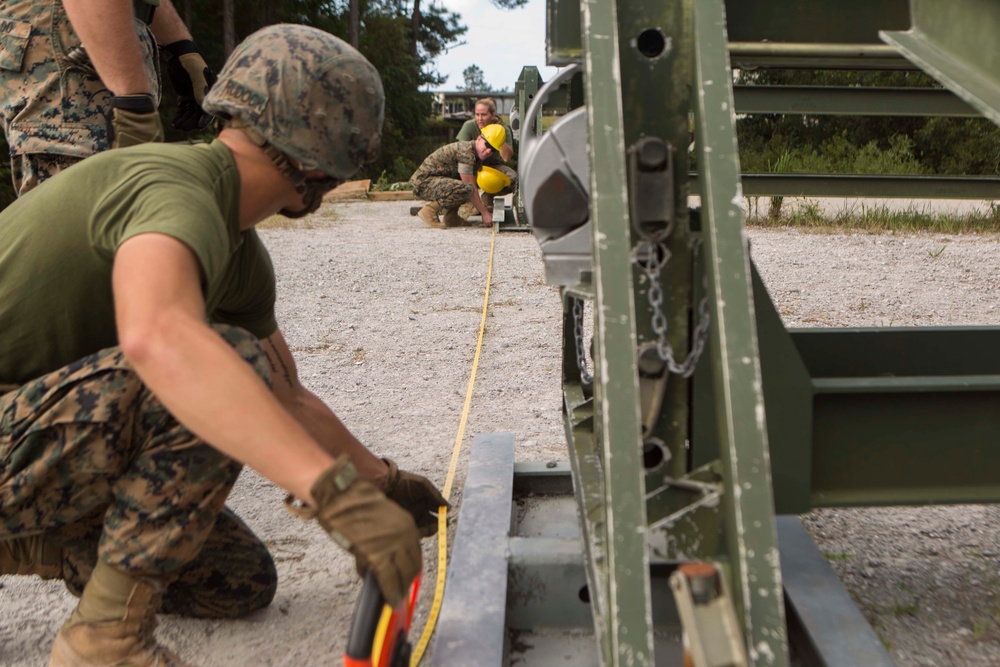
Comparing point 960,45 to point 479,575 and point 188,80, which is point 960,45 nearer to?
point 479,575

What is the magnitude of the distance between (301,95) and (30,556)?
3.47ft

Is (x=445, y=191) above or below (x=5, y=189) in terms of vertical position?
below

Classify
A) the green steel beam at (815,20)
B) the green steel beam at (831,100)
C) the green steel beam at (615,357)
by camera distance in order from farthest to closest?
the green steel beam at (831,100) → the green steel beam at (815,20) → the green steel beam at (615,357)

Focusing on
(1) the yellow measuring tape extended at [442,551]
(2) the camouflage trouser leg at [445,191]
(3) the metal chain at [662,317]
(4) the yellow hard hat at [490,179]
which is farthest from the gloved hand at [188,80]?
(4) the yellow hard hat at [490,179]

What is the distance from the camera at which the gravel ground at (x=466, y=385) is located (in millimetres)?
2129

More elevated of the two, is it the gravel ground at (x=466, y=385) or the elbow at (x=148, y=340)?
the elbow at (x=148, y=340)

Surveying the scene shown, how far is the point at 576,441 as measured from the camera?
6.81 ft

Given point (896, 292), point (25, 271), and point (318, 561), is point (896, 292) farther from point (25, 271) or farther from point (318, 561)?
point (25, 271)

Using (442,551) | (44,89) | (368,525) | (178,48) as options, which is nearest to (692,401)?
(368,525)

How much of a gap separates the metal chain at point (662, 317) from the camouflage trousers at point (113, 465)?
0.72m

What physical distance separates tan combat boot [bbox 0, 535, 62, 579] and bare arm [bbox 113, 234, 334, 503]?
0.73 metres

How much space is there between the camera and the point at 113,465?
5.71 ft

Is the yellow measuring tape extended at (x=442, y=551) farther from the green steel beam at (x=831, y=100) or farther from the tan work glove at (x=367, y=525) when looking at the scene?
the green steel beam at (x=831, y=100)

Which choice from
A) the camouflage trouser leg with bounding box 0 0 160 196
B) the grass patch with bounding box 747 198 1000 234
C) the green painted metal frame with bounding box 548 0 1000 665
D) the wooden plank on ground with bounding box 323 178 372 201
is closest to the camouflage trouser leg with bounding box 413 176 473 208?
the grass patch with bounding box 747 198 1000 234
